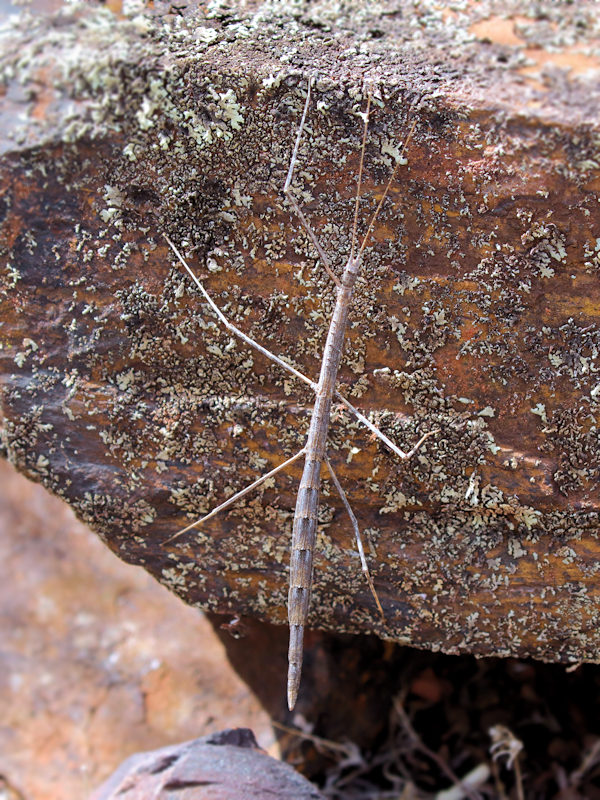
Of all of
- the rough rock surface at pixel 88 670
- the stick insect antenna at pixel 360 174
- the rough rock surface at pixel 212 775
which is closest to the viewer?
the stick insect antenna at pixel 360 174

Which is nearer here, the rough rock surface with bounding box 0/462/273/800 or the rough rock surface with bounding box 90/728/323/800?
the rough rock surface with bounding box 90/728/323/800

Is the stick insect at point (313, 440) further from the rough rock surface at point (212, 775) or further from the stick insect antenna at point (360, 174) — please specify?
the rough rock surface at point (212, 775)

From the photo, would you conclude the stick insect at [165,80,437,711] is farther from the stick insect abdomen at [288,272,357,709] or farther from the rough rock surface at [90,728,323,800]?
the rough rock surface at [90,728,323,800]

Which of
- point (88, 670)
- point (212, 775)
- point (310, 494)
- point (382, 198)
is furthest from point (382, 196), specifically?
point (88, 670)

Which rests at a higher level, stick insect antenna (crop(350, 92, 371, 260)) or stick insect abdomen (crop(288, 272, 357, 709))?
stick insect antenna (crop(350, 92, 371, 260))

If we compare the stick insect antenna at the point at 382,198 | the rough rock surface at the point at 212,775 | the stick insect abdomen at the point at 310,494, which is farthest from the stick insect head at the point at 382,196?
the rough rock surface at the point at 212,775

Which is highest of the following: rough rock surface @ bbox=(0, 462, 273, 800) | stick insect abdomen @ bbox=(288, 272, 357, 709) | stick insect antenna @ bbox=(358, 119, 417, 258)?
stick insect antenna @ bbox=(358, 119, 417, 258)

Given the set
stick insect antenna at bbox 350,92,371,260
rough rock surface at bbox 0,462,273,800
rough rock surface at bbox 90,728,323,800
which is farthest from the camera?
rough rock surface at bbox 0,462,273,800

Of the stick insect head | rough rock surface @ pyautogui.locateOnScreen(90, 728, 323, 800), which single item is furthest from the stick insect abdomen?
rough rock surface @ pyautogui.locateOnScreen(90, 728, 323, 800)
